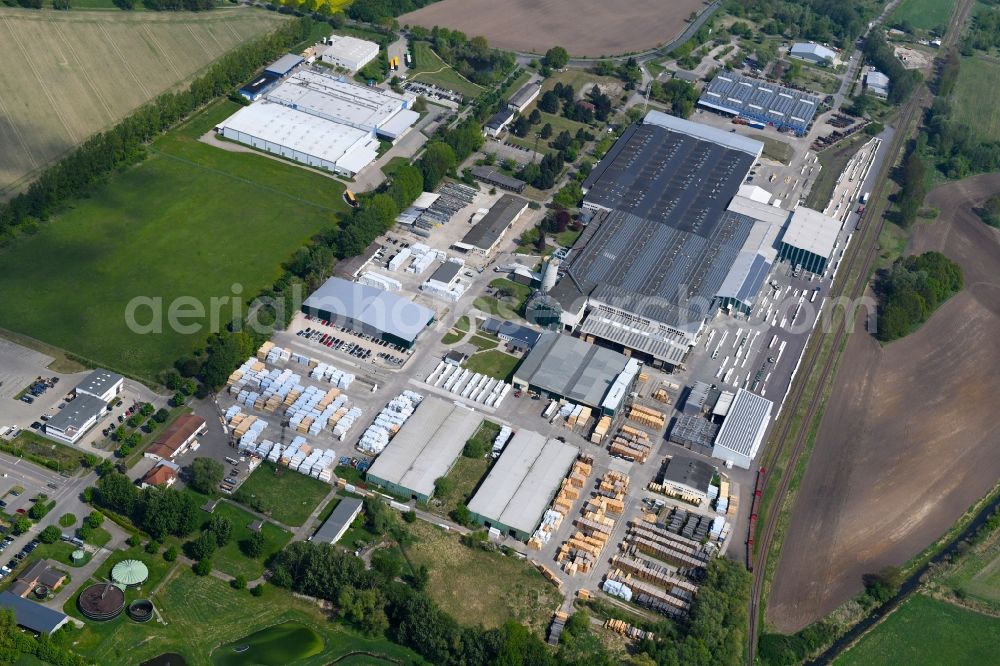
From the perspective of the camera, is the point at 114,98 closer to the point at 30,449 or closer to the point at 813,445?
the point at 30,449

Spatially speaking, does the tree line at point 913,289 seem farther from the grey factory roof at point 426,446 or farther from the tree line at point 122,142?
the tree line at point 122,142

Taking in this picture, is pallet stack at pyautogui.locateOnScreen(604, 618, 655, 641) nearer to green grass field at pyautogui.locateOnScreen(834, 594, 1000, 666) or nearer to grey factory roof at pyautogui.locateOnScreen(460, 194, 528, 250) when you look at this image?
green grass field at pyautogui.locateOnScreen(834, 594, 1000, 666)

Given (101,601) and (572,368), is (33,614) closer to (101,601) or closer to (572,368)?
(101,601)

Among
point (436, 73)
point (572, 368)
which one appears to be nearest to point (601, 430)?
point (572, 368)

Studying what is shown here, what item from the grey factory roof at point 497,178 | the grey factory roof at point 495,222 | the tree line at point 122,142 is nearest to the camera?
the tree line at point 122,142

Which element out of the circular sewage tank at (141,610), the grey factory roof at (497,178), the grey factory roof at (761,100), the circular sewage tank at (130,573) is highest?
the circular sewage tank at (130,573)

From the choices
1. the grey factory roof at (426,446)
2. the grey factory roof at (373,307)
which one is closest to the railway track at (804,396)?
the grey factory roof at (426,446)

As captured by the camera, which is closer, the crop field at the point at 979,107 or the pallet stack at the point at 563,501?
the pallet stack at the point at 563,501
